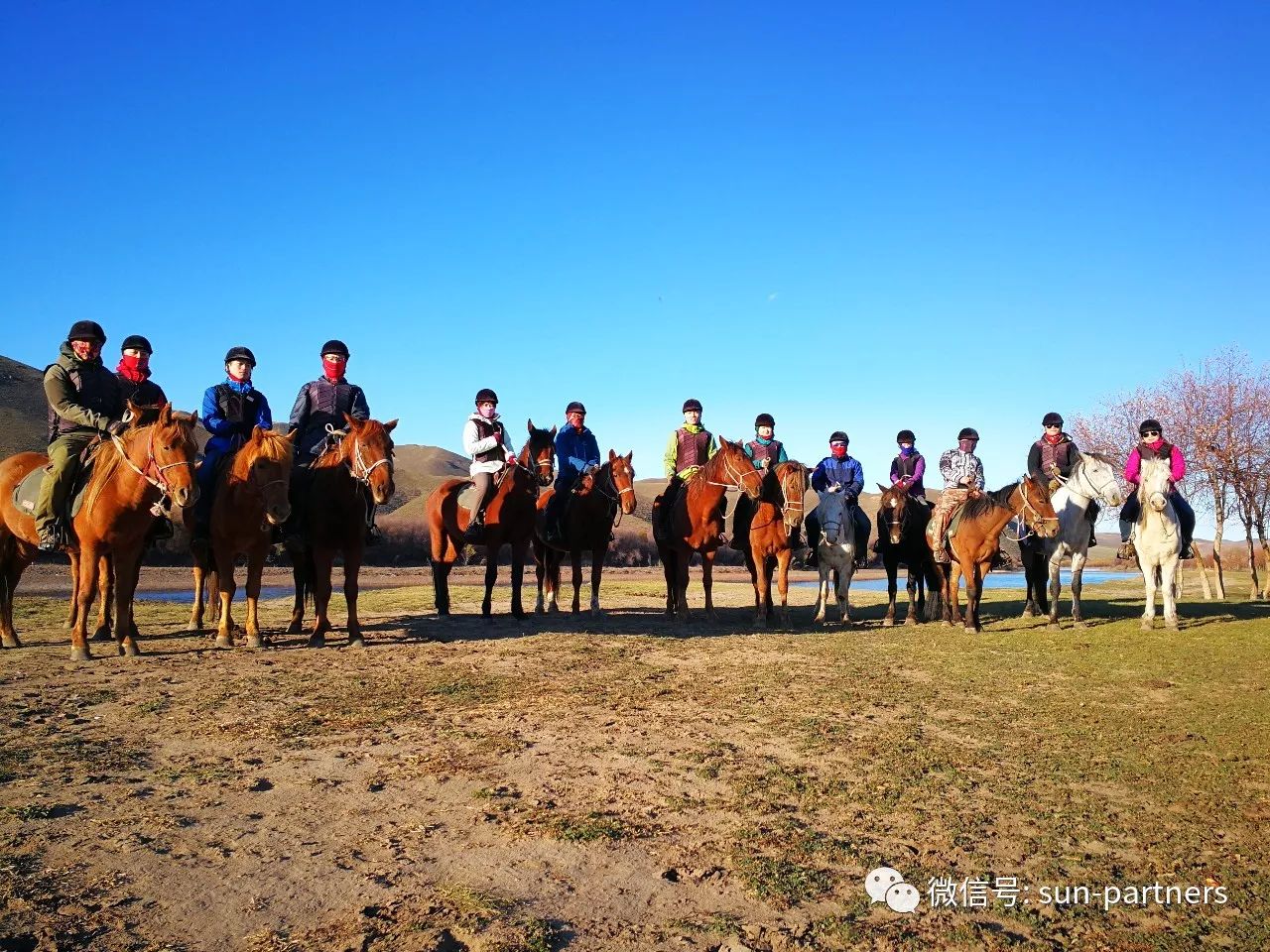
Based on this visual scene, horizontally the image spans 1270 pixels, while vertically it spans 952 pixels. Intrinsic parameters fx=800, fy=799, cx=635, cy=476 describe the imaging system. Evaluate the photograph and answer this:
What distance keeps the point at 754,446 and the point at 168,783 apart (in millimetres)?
11384

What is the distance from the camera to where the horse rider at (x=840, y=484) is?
14.6 m

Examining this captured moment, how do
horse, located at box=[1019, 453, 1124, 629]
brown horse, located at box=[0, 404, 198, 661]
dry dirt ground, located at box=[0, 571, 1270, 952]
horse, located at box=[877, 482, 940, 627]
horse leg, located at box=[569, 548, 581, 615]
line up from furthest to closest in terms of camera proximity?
horse leg, located at box=[569, 548, 581, 615] < horse, located at box=[877, 482, 940, 627] < horse, located at box=[1019, 453, 1124, 629] < brown horse, located at box=[0, 404, 198, 661] < dry dirt ground, located at box=[0, 571, 1270, 952]

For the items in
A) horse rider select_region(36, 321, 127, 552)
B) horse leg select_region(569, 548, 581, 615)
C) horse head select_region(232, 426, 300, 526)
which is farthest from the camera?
horse leg select_region(569, 548, 581, 615)

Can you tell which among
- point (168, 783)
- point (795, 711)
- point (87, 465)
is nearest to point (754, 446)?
point (795, 711)

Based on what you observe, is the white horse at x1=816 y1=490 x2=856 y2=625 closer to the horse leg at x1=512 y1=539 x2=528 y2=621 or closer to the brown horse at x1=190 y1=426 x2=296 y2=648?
the horse leg at x1=512 y1=539 x2=528 y2=621

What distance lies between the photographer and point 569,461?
14172mm

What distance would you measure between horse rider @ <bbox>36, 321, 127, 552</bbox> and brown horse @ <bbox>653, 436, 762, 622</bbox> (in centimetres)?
816

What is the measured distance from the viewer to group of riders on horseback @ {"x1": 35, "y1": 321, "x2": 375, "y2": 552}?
8.81 metres

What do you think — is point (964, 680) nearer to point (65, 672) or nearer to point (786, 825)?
point (786, 825)

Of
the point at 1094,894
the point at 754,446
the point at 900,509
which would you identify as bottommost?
the point at 1094,894

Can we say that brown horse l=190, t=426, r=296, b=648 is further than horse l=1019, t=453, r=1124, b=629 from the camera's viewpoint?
No

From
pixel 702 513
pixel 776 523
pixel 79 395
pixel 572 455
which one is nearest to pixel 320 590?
pixel 79 395

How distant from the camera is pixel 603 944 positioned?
3123 millimetres

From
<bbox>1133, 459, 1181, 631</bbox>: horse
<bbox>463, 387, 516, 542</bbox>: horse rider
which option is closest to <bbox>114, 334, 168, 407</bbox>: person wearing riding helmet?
<bbox>463, 387, 516, 542</bbox>: horse rider
